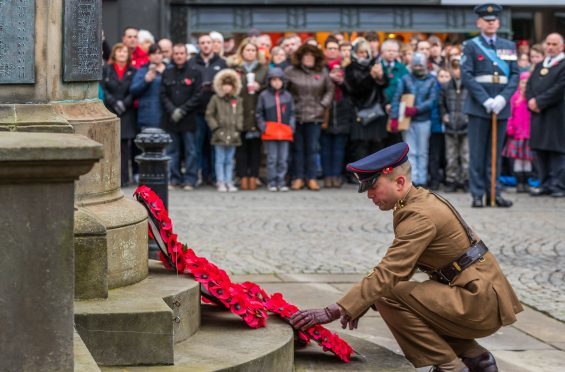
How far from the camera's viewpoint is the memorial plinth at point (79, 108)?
20.9 feet

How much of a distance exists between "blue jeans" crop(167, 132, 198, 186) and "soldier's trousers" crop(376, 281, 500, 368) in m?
10.0

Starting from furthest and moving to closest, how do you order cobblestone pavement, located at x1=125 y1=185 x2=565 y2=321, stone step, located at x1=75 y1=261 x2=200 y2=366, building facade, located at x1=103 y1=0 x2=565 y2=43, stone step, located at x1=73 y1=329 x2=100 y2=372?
1. building facade, located at x1=103 y1=0 x2=565 y2=43
2. cobblestone pavement, located at x1=125 y1=185 x2=565 y2=321
3. stone step, located at x1=75 y1=261 x2=200 y2=366
4. stone step, located at x1=73 y1=329 x2=100 y2=372

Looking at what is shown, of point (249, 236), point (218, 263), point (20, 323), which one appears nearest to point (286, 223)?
point (249, 236)

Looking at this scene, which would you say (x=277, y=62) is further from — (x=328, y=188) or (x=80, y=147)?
(x=80, y=147)

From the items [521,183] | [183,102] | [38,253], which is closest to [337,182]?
[183,102]

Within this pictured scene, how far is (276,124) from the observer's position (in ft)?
53.6

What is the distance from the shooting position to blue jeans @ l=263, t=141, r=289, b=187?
16469 mm

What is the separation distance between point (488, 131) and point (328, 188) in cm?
290

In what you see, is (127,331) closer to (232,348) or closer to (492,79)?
(232,348)

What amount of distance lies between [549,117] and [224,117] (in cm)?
395

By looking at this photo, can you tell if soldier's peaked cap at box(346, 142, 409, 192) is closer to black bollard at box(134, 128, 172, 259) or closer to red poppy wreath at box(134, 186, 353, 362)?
red poppy wreath at box(134, 186, 353, 362)

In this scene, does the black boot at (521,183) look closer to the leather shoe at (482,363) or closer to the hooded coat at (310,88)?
the hooded coat at (310,88)

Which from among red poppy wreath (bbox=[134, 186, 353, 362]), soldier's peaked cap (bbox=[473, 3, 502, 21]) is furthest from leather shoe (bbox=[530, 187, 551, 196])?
red poppy wreath (bbox=[134, 186, 353, 362])

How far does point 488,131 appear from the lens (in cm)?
1463
